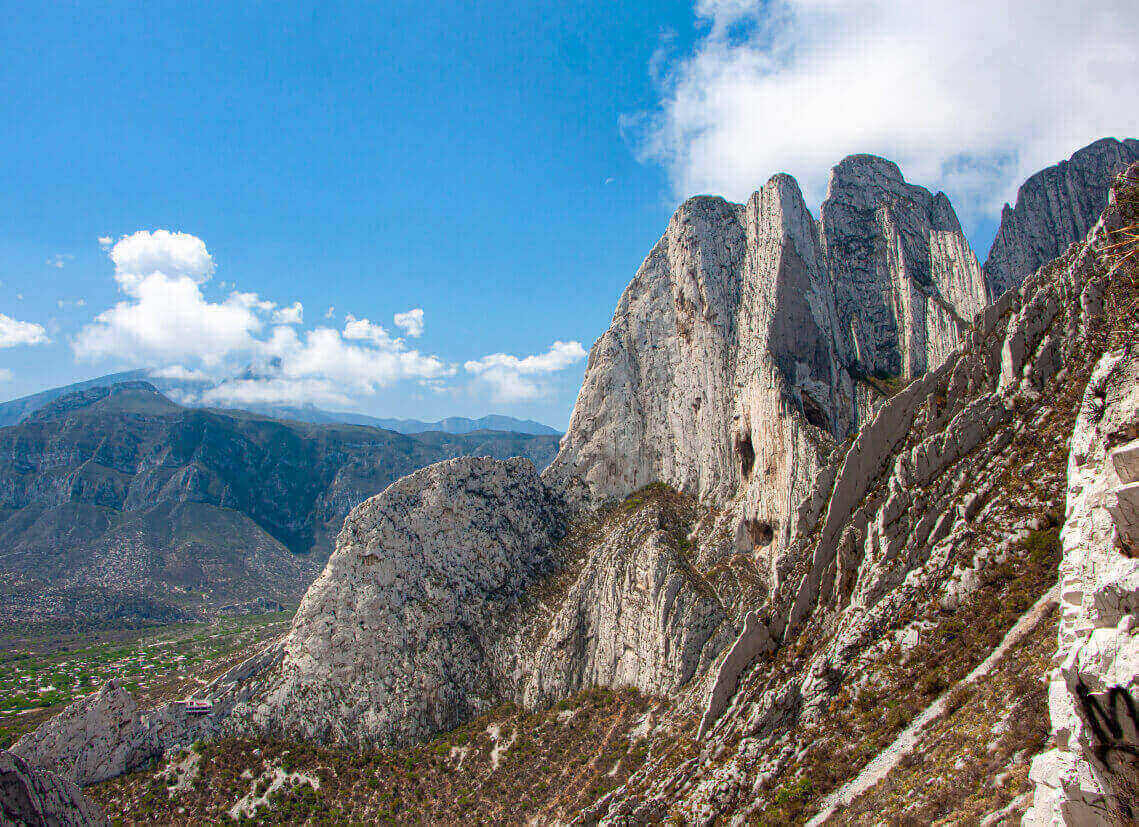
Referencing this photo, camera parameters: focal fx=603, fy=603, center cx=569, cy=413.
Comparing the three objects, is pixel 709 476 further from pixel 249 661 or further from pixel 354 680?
pixel 249 661

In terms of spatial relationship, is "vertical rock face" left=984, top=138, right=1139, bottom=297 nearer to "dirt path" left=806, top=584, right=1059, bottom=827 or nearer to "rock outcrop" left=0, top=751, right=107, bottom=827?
"dirt path" left=806, top=584, right=1059, bottom=827

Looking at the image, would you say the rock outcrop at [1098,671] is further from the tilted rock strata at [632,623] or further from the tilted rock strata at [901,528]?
the tilted rock strata at [632,623]

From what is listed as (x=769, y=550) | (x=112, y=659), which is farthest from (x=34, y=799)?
(x=112, y=659)

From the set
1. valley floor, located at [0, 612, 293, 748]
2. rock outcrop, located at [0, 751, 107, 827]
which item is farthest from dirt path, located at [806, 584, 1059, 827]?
valley floor, located at [0, 612, 293, 748]

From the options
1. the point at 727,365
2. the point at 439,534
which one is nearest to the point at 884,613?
the point at 727,365

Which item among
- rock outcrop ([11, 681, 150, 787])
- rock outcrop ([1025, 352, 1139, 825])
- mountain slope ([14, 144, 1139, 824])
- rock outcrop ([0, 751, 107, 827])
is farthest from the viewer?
rock outcrop ([11, 681, 150, 787])

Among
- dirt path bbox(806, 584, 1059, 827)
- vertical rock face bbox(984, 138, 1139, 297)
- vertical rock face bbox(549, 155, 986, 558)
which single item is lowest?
dirt path bbox(806, 584, 1059, 827)
